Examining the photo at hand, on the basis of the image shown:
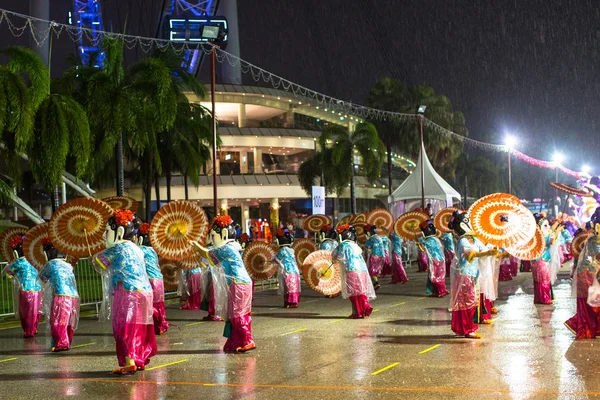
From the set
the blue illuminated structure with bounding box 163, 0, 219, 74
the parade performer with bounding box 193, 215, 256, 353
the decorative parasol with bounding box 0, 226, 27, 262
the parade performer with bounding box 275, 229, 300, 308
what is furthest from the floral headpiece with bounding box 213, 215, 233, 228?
the blue illuminated structure with bounding box 163, 0, 219, 74

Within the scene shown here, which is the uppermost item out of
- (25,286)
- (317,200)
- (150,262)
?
(317,200)

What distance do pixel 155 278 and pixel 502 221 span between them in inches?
225

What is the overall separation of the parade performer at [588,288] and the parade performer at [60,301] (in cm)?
711

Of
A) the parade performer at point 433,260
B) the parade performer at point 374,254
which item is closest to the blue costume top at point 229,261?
the parade performer at point 433,260

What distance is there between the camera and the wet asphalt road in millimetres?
7879

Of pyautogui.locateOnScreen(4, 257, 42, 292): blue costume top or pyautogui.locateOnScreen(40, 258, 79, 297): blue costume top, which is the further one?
pyautogui.locateOnScreen(4, 257, 42, 292): blue costume top

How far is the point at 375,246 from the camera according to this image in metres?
21.9

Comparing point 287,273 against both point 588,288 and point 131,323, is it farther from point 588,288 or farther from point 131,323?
point 131,323

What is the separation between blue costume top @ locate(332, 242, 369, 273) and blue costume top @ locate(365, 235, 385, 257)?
7159mm

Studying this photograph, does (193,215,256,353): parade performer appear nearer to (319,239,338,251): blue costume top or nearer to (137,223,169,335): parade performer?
(137,223,169,335): parade performer

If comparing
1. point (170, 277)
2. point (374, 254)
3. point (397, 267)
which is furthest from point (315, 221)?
point (170, 277)

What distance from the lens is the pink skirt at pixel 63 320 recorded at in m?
11.6

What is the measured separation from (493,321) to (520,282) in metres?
8.63

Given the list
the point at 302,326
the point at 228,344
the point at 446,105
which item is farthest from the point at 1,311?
the point at 446,105
